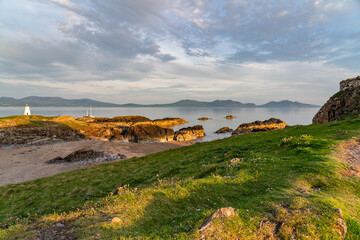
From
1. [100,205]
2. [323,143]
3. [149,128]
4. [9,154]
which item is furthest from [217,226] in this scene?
[149,128]

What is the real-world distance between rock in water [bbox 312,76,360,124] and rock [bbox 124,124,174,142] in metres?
46.4

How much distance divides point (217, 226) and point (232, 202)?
9.07ft

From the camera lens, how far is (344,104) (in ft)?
135

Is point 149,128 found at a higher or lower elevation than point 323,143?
lower

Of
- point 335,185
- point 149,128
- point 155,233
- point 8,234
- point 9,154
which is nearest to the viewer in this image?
point 155,233

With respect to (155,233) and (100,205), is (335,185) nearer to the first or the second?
(155,233)

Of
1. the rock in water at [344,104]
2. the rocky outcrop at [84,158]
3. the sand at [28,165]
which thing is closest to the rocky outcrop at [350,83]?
the rock in water at [344,104]

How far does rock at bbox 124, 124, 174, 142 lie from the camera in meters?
64.1

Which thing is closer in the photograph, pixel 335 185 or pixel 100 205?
pixel 100 205

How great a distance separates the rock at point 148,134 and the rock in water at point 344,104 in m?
46.4

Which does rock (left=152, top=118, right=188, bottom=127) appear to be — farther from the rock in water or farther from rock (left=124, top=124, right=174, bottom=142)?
the rock in water

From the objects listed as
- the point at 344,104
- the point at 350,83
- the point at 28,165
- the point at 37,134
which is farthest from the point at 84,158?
the point at 350,83

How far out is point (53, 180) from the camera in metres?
→ 23.0

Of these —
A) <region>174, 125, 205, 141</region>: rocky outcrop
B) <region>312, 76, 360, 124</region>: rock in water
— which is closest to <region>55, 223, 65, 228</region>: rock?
<region>312, 76, 360, 124</region>: rock in water
